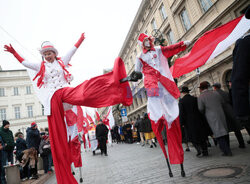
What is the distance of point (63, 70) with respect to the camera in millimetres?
3598

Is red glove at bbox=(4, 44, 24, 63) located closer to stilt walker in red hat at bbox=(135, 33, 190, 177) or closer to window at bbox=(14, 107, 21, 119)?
stilt walker in red hat at bbox=(135, 33, 190, 177)

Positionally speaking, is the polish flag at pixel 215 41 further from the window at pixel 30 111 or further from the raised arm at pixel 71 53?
the window at pixel 30 111

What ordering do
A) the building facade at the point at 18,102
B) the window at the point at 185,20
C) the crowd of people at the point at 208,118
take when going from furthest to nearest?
1. the building facade at the point at 18,102
2. the window at the point at 185,20
3. the crowd of people at the point at 208,118

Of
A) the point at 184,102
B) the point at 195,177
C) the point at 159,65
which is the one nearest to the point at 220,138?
the point at 184,102

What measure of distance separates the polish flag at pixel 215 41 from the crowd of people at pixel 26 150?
5.78 meters

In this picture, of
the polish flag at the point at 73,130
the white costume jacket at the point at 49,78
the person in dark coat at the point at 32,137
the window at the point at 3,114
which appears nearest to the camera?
the white costume jacket at the point at 49,78

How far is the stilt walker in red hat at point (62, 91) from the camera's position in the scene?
8.27 feet

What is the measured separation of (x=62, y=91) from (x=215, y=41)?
3.44 metres

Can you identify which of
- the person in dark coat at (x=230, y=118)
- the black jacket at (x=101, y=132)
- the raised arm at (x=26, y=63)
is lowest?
the person in dark coat at (x=230, y=118)

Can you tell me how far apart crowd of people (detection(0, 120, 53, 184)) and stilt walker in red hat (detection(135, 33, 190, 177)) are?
15.9 feet

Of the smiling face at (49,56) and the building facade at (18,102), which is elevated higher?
the building facade at (18,102)

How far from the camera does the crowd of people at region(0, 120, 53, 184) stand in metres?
6.47

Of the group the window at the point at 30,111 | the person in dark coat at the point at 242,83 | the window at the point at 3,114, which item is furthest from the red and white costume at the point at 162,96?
the window at the point at 3,114

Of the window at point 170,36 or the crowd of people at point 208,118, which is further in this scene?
the window at point 170,36
